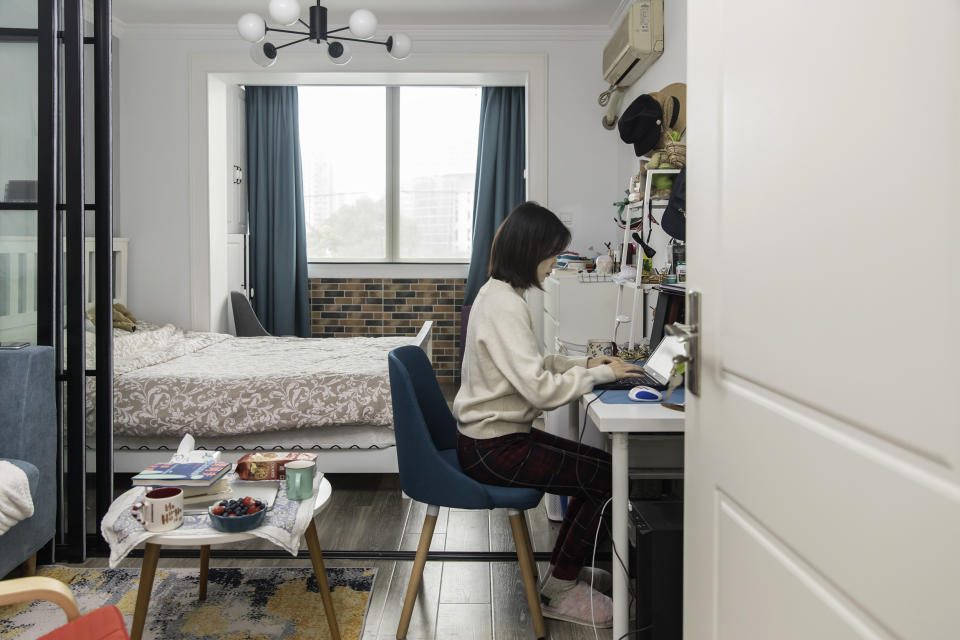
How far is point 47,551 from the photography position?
262 centimetres

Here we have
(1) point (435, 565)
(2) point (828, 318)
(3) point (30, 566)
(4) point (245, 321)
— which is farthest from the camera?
(4) point (245, 321)

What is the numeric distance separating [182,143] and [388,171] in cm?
191

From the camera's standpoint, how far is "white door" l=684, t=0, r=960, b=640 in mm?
699

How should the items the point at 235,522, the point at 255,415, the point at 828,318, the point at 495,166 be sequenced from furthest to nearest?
1. the point at 495,166
2. the point at 255,415
3. the point at 235,522
4. the point at 828,318

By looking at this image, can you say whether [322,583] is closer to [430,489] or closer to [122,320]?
[430,489]

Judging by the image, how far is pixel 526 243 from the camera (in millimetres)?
2242

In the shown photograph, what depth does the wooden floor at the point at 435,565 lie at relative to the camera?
7.21 ft

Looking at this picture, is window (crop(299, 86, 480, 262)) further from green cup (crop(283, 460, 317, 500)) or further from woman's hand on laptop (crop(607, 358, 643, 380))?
green cup (crop(283, 460, 317, 500))

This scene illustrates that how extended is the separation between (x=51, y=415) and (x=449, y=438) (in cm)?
133

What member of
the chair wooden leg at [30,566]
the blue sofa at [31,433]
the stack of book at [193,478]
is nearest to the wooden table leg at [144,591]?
the stack of book at [193,478]

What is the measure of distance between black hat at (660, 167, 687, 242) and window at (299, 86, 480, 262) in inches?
154

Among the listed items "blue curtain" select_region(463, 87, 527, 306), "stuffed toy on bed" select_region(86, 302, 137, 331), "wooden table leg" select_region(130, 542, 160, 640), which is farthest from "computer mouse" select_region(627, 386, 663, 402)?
"blue curtain" select_region(463, 87, 527, 306)

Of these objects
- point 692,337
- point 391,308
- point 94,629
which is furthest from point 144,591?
point 391,308

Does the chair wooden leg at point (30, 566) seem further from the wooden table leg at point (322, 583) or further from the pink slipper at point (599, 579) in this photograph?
the pink slipper at point (599, 579)
